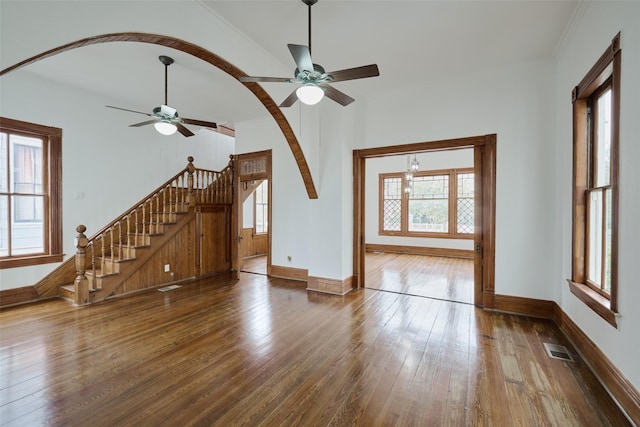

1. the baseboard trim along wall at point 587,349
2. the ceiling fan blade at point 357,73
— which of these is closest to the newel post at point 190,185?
the ceiling fan blade at point 357,73

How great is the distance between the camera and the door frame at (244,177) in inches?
240

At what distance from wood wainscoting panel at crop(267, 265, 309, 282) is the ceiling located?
3325 millimetres

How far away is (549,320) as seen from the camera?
362cm

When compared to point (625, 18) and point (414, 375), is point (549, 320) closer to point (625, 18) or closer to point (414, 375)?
point (414, 375)

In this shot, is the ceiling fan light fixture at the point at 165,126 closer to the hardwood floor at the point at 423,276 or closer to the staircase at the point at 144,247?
the staircase at the point at 144,247

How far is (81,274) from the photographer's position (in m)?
4.24

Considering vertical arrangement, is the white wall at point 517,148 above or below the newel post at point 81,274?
above

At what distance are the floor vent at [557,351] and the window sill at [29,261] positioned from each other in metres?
6.90

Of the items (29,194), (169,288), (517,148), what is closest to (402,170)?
(517,148)

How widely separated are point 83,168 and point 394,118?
5.57m

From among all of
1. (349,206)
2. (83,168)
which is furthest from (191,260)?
(349,206)

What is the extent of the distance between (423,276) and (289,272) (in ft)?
9.28

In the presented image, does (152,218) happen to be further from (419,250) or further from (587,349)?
(419,250)

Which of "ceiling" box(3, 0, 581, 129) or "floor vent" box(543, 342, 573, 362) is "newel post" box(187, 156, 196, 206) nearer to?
"ceiling" box(3, 0, 581, 129)
